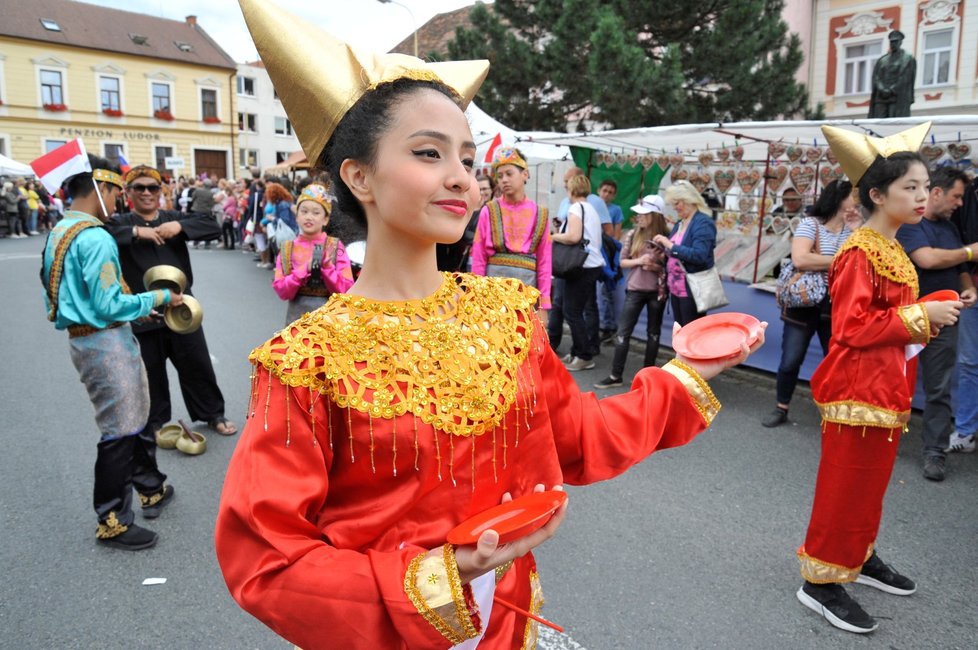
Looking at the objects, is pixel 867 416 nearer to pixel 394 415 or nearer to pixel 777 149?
pixel 394 415

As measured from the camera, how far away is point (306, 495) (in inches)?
45.8

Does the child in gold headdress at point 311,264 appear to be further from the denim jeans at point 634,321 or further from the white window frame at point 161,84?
the white window frame at point 161,84

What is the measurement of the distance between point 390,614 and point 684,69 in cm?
1276

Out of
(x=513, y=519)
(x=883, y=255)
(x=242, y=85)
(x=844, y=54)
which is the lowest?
(x=513, y=519)

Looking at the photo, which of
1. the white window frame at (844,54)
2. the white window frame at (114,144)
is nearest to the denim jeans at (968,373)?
the white window frame at (844,54)

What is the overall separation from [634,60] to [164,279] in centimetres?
858

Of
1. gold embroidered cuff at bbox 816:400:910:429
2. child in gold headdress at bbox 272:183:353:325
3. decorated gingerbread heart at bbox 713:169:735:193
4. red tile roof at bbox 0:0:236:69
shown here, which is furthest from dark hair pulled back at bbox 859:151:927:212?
red tile roof at bbox 0:0:236:69

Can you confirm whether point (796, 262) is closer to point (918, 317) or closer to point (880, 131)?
point (880, 131)

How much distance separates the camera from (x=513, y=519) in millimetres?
1072

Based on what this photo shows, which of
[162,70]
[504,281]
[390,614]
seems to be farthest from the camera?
[162,70]

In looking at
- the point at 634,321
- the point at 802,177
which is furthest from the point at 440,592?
the point at 802,177

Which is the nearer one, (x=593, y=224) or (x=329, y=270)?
(x=329, y=270)

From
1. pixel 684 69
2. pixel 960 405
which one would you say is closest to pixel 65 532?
pixel 960 405

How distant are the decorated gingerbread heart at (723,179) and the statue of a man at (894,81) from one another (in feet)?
9.01
